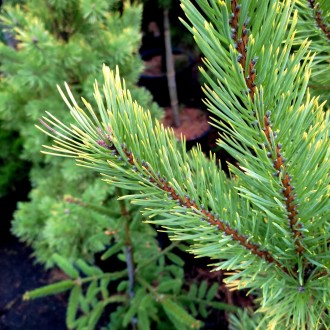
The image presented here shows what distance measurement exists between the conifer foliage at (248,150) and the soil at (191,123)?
160 cm

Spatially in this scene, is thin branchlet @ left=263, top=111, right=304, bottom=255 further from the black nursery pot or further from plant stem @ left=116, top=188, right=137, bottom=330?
the black nursery pot

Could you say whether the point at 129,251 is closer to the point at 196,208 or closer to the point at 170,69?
the point at 196,208

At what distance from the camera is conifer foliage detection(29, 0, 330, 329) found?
315 millimetres

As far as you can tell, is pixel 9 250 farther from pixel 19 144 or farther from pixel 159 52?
pixel 159 52

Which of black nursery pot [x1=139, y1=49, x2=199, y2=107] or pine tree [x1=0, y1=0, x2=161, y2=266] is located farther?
black nursery pot [x1=139, y1=49, x2=199, y2=107]

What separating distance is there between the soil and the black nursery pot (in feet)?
0.38

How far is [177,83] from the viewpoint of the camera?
2592mm

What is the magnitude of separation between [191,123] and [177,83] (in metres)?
0.40

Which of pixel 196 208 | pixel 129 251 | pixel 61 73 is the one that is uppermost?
pixel 196 208

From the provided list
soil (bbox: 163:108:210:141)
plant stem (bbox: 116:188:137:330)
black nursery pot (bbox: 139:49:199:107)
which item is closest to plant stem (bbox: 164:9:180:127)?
soil (bbox: 163:108:210:141)

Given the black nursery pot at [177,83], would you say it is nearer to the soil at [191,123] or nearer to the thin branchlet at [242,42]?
the soil at [191,123]

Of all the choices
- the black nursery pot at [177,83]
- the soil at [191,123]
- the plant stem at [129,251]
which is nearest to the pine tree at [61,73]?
the plant stem at [129,251]

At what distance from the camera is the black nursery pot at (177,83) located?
2494 millimetres

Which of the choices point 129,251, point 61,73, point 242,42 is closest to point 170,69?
point 61,73
